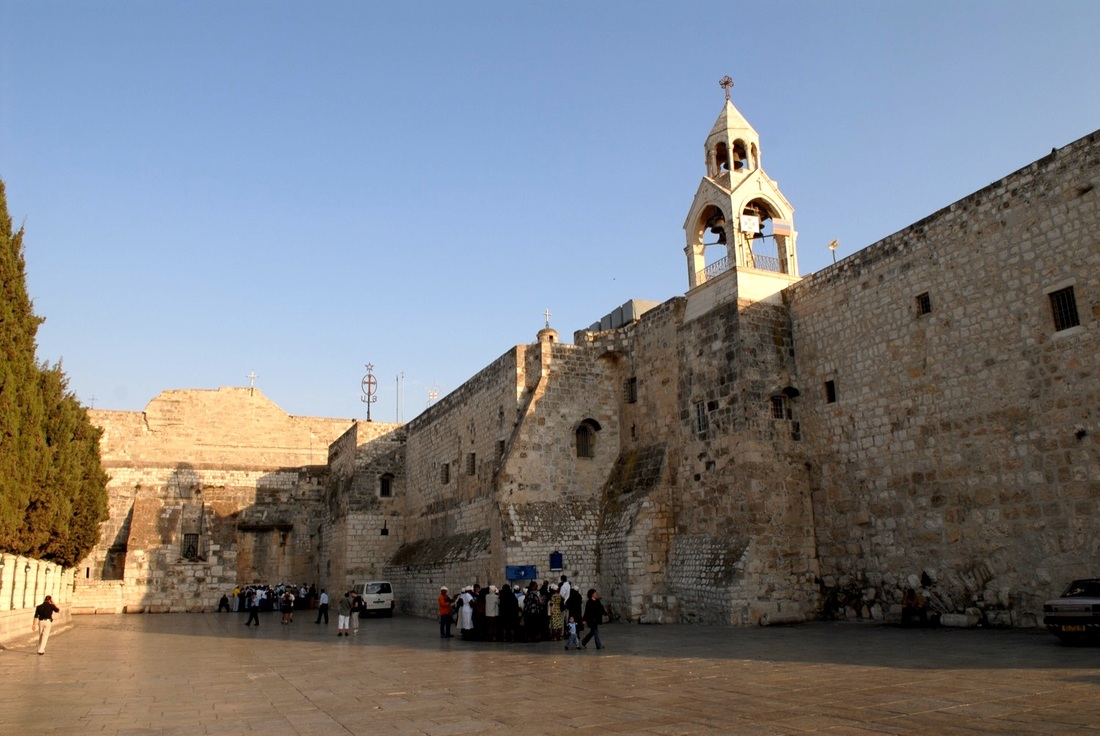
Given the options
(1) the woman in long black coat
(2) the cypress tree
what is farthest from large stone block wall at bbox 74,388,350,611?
(1) the woman in long black coat

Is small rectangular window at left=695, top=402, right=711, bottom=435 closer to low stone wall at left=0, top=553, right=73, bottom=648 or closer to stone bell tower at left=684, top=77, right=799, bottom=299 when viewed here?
stone bell tower at left=684, top=77, right=799, bottom=299

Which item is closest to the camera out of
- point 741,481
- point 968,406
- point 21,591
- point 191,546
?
point 968,406

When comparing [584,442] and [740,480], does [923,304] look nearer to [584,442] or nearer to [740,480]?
[740,480]

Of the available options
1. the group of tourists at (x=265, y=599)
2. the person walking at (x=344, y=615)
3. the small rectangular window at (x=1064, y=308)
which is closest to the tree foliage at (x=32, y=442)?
the person walking at (x=344, y=615)

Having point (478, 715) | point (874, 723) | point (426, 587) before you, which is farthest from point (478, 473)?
point (874, 723)

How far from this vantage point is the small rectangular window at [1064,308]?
518 inches

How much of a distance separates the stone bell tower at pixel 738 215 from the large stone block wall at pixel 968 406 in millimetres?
1821

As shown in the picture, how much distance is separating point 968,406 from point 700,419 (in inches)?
245

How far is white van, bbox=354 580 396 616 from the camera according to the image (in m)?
26.4

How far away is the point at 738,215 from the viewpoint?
64.3ft

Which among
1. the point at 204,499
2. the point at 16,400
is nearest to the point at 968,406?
the point at 16,400

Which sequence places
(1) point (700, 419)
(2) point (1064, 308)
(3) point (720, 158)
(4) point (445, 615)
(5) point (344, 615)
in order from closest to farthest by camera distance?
(2) point (1064, 308)
(4) point (445, 615)
(5) point (344, 615)
(1) point (700, 419)
(3) point (720, 158)

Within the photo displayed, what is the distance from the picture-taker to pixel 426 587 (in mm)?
26016

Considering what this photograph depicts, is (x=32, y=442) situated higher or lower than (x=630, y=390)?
lower
